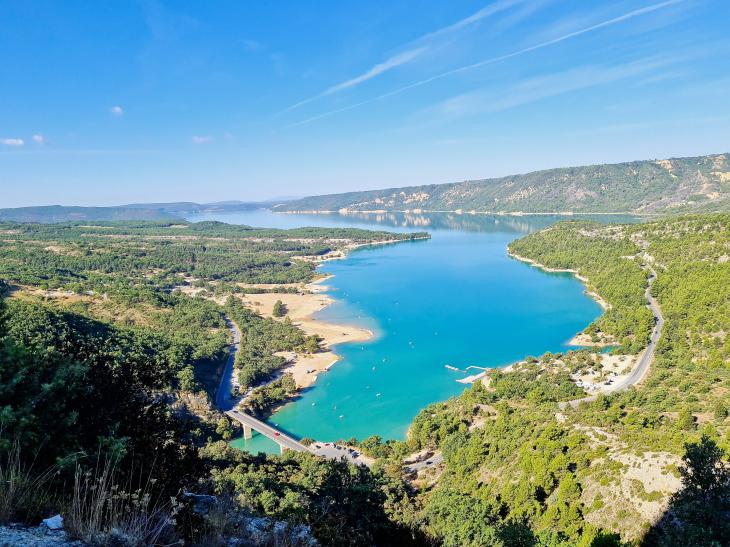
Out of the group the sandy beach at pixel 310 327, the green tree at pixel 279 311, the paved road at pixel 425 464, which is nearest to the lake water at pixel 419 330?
the sandy beach at pixel 310 327

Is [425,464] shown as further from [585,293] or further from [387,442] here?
[585,293]

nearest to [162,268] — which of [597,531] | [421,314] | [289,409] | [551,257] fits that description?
[421,314]

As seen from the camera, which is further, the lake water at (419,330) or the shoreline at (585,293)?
the shoreline at (585,293)

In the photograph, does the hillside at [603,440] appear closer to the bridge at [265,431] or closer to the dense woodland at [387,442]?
the dense woodland at [387,442]

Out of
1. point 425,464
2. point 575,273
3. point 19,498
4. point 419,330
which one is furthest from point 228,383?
point 575,273

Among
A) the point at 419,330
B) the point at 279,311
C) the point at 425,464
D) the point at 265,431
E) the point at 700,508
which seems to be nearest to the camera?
the point at 700,508

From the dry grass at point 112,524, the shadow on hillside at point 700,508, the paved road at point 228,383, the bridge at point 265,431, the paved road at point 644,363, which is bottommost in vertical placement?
the bridge at point 265,431

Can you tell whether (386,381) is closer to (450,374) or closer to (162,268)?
(450,374)
